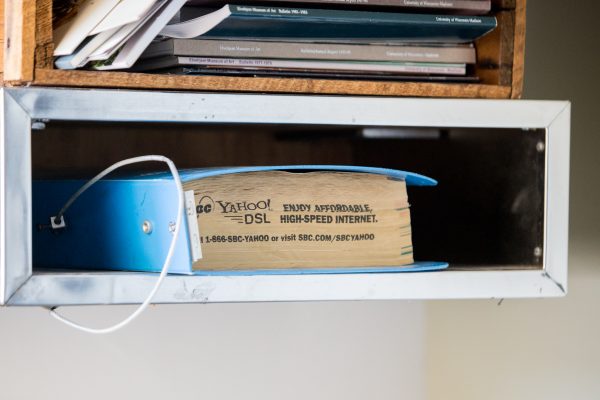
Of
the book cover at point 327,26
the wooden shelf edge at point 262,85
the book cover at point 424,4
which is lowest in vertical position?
the wooden shelf edge at point 262,85

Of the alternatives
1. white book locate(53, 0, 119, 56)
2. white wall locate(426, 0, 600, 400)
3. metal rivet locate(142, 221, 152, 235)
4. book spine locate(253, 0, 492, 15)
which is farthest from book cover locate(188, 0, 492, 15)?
white wall locate(426, 0, 600, 400)

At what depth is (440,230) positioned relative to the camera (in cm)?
117

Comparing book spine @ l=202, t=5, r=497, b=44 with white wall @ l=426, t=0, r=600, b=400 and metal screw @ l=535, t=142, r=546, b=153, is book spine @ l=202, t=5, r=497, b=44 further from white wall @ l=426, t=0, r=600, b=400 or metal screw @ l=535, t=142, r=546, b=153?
white wall @ l=426, t=0, r=600, b=400

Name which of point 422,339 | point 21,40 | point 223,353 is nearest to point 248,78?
point 21,40

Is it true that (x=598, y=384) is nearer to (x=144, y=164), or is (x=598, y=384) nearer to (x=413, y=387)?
(x=413, y=387)

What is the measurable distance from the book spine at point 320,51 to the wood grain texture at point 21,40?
149 mm

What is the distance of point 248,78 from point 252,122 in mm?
52

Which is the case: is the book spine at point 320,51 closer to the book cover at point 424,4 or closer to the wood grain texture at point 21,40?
the book cover at point 424,4

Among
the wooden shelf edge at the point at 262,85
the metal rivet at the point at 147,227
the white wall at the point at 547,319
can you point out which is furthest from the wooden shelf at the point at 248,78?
the white wall at the point at 547,319

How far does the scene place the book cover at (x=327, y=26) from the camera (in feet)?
2.93

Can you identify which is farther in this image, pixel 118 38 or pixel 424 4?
pixel 424 4

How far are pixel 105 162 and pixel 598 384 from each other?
36.5 inches

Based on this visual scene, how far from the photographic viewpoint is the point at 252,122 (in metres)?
0.86

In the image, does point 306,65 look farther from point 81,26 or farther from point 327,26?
point 81,26
